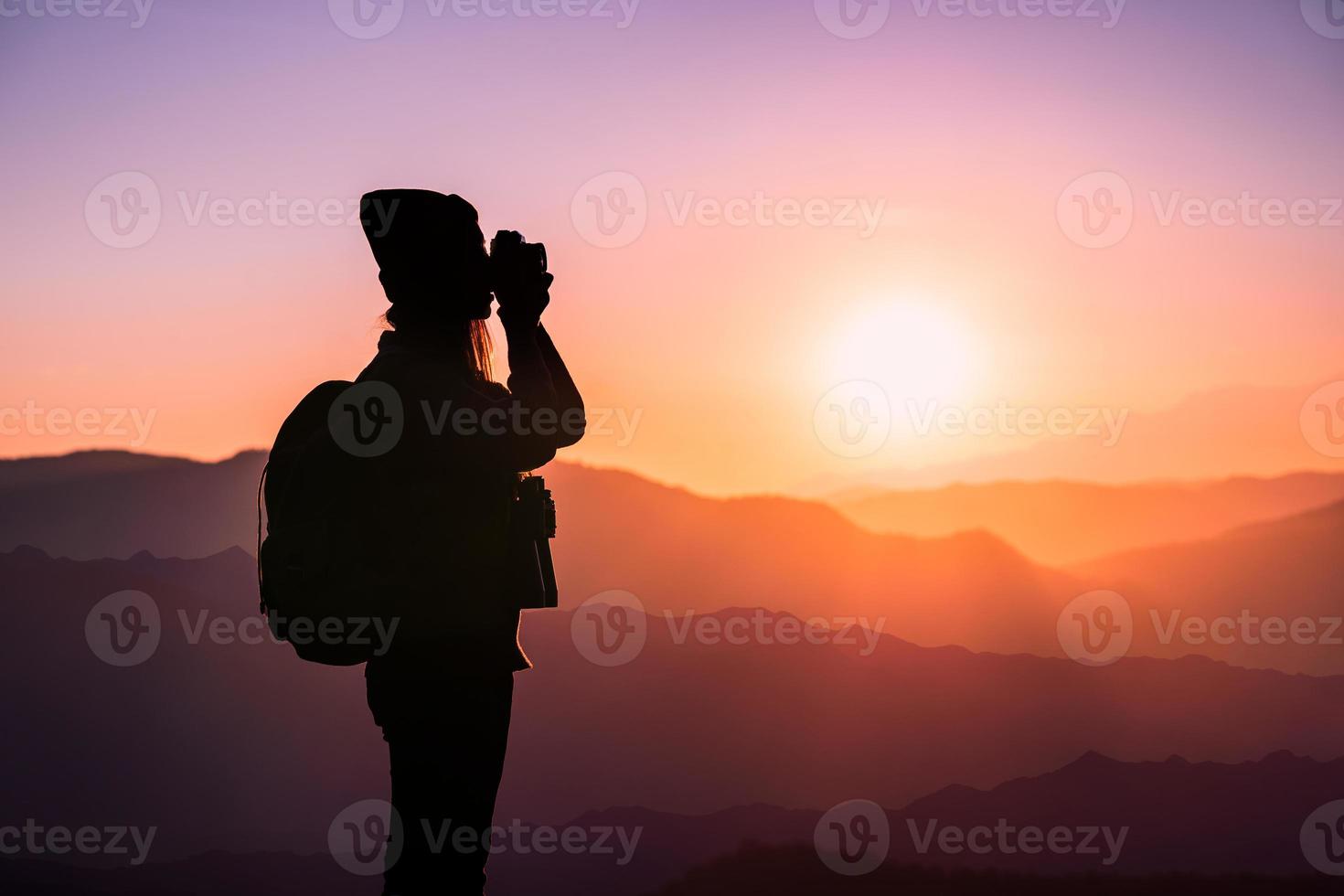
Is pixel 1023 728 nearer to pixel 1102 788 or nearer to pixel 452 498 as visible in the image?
pixel 1102 788

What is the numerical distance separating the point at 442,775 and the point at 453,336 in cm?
143

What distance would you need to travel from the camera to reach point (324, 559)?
9.47 feet

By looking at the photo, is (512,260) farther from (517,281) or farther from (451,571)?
(451,571)

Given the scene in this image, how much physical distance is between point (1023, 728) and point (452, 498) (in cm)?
8922

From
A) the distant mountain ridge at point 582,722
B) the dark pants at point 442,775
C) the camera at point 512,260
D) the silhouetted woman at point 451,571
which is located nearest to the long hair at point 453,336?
the silhouetted woman at point 451,571

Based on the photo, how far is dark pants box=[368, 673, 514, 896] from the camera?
296 centimetres

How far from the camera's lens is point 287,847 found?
70938mm

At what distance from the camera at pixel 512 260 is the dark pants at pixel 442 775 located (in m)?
1.27

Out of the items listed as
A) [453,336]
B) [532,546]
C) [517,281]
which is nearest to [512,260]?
[517,281]

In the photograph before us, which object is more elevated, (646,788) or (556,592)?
(556,592)

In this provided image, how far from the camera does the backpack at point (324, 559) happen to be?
9.41 feet

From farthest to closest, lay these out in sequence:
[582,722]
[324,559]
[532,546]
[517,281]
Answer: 1. [582,722]
2. [532,546]
3. [517,281]
4. [324,559]

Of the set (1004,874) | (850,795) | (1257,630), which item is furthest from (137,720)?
(1257,630)

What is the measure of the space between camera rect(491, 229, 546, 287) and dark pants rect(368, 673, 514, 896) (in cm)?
127
